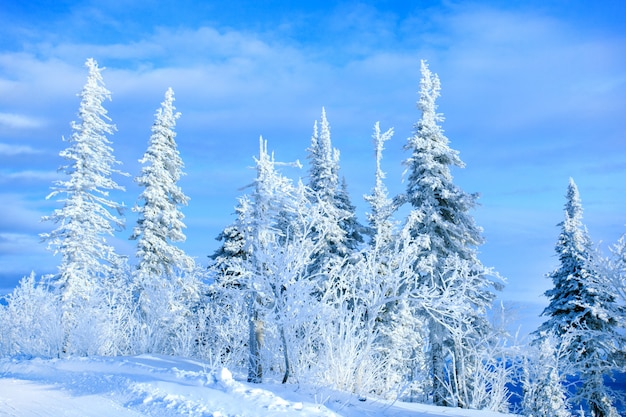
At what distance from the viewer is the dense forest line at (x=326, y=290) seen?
37.9ft

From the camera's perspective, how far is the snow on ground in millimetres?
7301

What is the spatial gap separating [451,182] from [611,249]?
310 inches

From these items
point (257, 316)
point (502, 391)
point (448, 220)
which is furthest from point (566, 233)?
point (257, 316)

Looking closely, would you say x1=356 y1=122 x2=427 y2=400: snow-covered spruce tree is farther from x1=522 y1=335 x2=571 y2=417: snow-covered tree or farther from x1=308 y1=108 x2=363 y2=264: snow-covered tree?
x1=522 y1=335 x2=571 y2=417: snow-covered tree

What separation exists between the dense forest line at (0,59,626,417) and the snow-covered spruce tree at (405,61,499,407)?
8 centimetres

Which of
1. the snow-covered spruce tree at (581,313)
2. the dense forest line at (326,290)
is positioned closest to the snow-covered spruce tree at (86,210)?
the dense forest line at (326,290)

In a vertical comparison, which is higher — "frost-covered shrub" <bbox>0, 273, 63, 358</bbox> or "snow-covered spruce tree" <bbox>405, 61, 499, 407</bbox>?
"snow-covered spruce tree" <bbox>405, 61, 499, 407</bbox>

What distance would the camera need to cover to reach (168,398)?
307 inches

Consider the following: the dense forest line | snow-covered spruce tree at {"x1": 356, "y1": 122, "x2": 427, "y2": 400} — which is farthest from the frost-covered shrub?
snow-covered spruce tree at {"x1": 356, "y1": 122, "x2": 427, "y2": 400}

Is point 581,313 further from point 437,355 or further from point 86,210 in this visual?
point 86,210

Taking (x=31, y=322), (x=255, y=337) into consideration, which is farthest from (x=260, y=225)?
(x=31, y=322)

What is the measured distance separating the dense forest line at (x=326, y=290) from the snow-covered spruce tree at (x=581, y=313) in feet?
0.35

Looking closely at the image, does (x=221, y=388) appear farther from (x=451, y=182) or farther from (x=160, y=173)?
(x=160, y=173)

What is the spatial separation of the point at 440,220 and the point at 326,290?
614 centimetres
